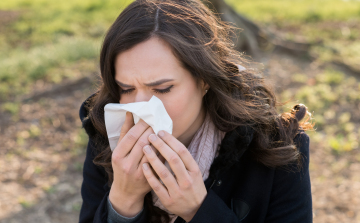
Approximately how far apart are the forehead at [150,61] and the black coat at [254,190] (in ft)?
1.62

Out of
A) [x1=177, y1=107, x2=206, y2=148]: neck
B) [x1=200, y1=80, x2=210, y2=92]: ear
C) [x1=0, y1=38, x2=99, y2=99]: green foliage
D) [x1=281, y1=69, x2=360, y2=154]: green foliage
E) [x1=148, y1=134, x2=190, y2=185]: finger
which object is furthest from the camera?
[x1=0, y1=38, x2=99, y2=99]: green foliage

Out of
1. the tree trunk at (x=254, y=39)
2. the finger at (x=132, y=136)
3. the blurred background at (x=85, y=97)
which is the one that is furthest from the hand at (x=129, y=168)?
the tree trunk at (x=254, y=39)

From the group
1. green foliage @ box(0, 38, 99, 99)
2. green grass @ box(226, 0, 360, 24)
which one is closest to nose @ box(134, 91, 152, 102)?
green foliage @ box(0, 38, 99, 99)

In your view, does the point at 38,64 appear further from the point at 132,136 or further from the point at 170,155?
the point at 170,155

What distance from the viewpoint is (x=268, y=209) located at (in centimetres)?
197

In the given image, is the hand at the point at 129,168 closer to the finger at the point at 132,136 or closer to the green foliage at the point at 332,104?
the finger at the point at 132,136

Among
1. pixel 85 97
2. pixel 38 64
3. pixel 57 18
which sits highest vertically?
pixel 85 97

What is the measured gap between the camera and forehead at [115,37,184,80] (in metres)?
1.72

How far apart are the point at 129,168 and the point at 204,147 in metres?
0.50

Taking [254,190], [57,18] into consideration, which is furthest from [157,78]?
[57,18]

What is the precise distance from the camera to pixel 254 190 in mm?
1950

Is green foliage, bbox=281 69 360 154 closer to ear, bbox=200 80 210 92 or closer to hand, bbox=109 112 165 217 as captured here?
ear, bbox=200 80 210 92

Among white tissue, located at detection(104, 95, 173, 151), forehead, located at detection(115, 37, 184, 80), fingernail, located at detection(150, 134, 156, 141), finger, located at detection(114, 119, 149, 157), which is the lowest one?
finger, located at detection(114, 119, 149, 157)

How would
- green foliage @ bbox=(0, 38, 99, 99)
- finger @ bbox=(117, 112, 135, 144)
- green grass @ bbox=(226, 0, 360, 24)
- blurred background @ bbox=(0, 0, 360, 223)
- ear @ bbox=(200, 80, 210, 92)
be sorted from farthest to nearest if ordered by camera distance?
green grass @ bbox=(226, 0, 360, 24) < green foliage @ bbox=(0, 38, 99, 99) < blurred background @ bbox=(0, 0, 360, 223) < ear @ bbox=(200, 80, 210, 92) < finger @ bbox=(117, 112, 135, 144)
